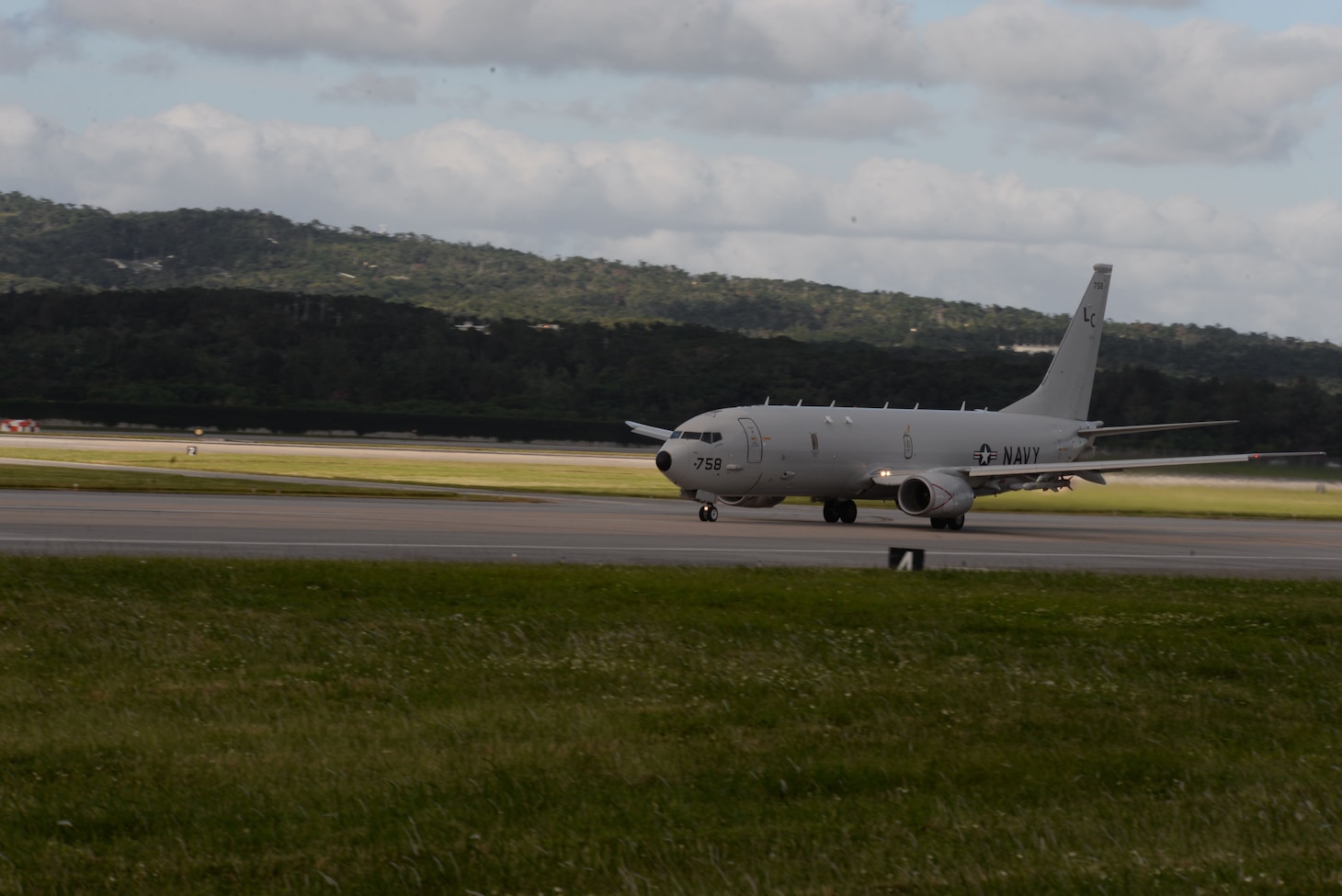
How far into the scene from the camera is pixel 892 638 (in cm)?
1557

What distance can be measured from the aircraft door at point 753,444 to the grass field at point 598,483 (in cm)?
1361

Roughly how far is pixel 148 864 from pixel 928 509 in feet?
111

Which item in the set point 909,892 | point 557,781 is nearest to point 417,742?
point 557,781

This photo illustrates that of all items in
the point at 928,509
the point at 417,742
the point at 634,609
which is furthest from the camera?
the point at 928,509

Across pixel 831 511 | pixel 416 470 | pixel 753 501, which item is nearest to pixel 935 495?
pixel 831 511

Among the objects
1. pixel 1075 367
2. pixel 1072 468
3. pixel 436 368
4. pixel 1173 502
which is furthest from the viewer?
pixel 436 368

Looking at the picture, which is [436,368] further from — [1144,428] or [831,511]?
[1144,428]

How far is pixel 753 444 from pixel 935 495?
5.35 metres

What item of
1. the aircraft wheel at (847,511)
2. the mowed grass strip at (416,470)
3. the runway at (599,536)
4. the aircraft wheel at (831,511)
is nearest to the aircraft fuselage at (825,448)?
the aircraft wheel at (847,511)

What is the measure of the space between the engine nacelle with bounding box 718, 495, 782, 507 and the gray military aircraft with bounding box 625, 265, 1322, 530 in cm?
4

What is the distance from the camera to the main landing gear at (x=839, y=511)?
42375 millimetres

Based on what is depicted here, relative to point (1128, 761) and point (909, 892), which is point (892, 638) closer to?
point (1128, 761)

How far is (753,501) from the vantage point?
42.4m

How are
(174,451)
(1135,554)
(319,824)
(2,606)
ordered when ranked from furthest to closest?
(174,451) < (1135,554) < (2,606) < (319,824)
